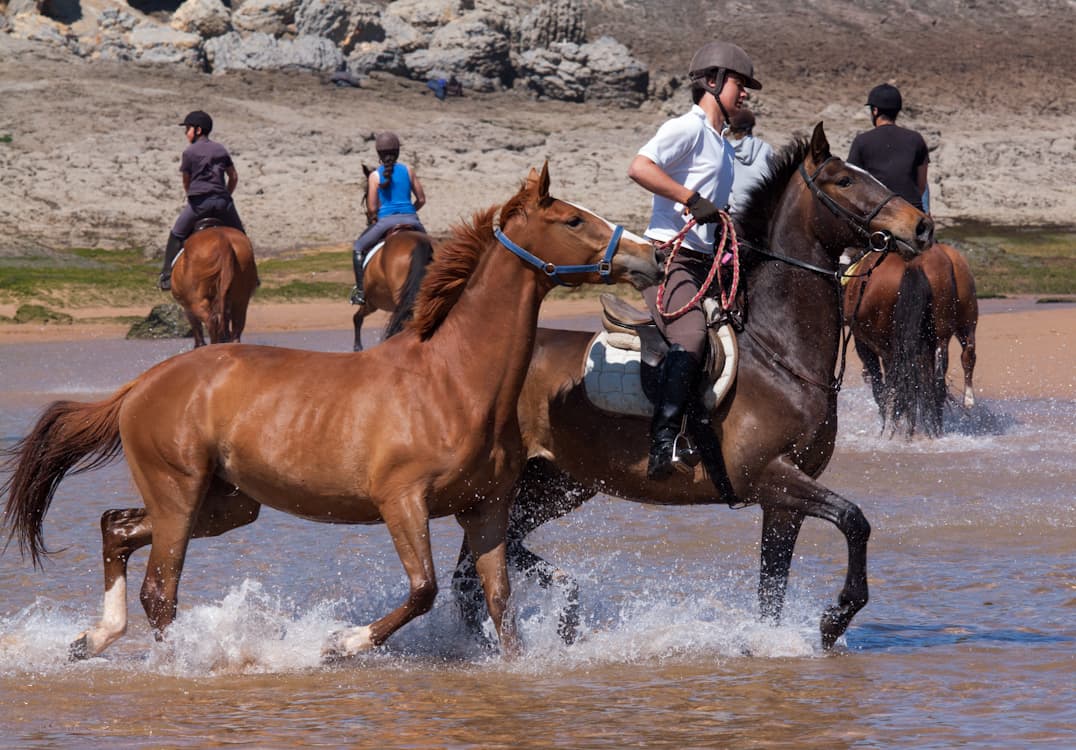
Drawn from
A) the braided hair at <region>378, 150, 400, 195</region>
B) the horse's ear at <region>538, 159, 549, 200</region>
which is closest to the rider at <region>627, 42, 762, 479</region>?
the horse's ear at <region>538, 159, 549, 200</region>

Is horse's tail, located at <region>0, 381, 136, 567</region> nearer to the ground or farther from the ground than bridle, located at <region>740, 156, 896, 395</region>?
nearer to the ground

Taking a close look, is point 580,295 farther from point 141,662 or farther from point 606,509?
point 141,662

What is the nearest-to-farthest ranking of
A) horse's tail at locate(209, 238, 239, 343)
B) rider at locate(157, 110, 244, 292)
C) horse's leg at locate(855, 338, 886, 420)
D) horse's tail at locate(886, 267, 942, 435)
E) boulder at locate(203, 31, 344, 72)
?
1. horse's tail at locate(886, 267, 942, 435)
2. horse's leg at locate(855, 338, 886, 420)
3. rider at locate(157, 110, 244, 292)
4. horse's tail at locate(209, 238, 239, 343)
5. boulder at locate(203, 31, 344, 72)

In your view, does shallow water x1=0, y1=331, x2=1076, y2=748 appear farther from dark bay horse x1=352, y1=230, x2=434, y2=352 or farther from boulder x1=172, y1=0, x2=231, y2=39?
boulder x1=172, y1=0, x2=231, y2=39

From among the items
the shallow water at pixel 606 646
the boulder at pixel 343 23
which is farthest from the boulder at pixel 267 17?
the shallow water at pixel 606 646

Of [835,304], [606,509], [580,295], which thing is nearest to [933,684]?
[835,304]

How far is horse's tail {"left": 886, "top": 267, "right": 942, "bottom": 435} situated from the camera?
450 inches

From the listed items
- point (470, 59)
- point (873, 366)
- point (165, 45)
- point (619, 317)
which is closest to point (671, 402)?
point (619, 317)

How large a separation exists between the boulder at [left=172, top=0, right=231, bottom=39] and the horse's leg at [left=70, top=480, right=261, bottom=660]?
121ft

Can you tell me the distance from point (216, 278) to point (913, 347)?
20.4 feet

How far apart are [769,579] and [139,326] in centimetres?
1514

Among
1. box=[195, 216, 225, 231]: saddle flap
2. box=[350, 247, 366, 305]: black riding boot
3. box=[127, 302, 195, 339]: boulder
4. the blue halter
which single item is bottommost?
box=[127, 302, 195, 339]: boulder

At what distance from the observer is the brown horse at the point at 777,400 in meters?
6.52

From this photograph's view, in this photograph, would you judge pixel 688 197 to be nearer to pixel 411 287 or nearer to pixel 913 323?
pixel 411 287
